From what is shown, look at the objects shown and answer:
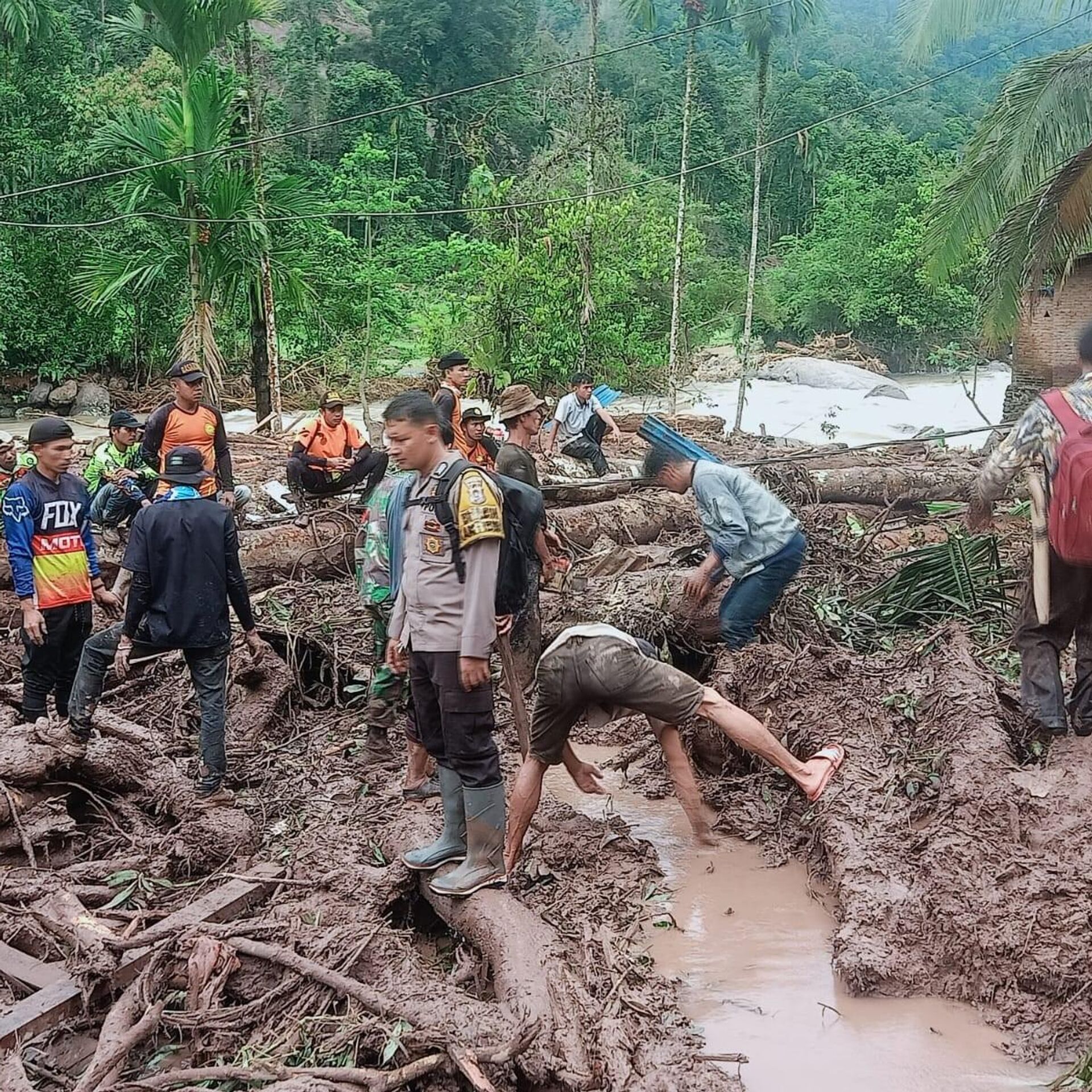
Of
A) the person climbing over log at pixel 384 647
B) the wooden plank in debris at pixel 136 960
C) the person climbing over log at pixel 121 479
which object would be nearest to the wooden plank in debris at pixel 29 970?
the wooden plank in debris at pixel 136 960

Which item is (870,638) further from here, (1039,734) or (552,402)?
(552,402)

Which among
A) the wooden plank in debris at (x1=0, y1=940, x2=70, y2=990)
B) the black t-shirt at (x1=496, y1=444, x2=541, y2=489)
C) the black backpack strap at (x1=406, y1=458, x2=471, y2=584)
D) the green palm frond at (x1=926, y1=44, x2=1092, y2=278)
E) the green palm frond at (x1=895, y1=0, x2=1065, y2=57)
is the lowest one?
the wooden plank in debris at (x1=0, y1=940, x2=70, y2=990)

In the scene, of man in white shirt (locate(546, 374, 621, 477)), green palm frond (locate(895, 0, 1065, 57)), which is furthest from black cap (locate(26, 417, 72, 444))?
green palm frond (locate(895, 0, 1065, 57))

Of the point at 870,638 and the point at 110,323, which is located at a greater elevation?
the point at 870,638

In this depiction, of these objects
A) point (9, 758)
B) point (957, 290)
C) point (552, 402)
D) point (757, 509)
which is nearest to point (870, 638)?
point (757, 509)

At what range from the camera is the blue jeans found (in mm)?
5668

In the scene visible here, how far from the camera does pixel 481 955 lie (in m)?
3.71

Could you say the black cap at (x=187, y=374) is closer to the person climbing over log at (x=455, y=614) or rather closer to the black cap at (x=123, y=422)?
the black cap at (x=123, y=422)

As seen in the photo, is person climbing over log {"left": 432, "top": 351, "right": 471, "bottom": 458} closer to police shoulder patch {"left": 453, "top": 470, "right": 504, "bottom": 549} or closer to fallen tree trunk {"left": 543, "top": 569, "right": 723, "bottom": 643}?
fallen tree trunk {"left": 543, "top": 569, "right": 723, "bottom": 643}

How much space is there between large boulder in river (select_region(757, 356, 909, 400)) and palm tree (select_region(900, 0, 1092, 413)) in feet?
45.5

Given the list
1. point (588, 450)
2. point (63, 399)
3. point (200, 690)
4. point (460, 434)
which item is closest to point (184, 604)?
point (200, 690)

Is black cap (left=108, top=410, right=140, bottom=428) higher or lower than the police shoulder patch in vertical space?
lower

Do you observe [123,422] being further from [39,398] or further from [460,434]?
[39,398]

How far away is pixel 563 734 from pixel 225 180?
10.8 metres
